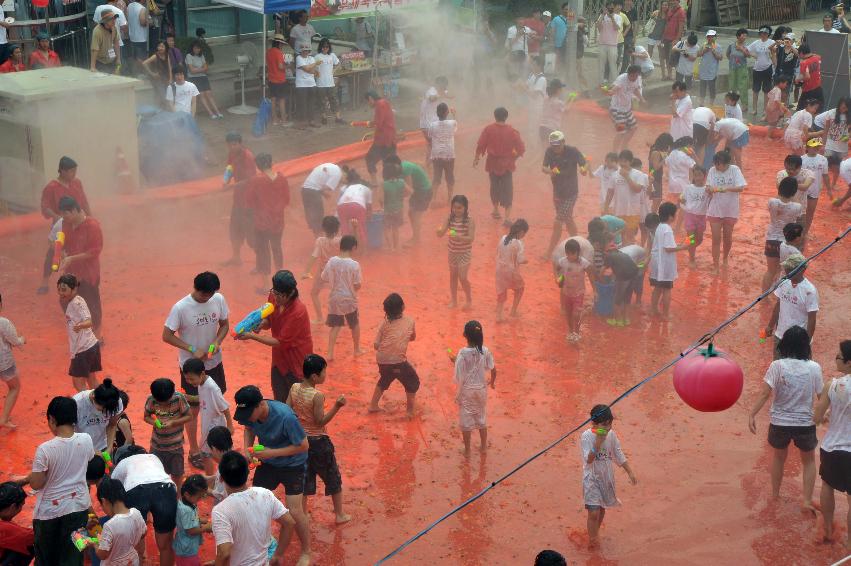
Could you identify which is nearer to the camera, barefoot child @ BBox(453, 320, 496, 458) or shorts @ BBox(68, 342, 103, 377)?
barefoot child @ BBox(453, 320, 496, 458)

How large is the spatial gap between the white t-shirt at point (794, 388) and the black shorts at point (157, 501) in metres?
4.40

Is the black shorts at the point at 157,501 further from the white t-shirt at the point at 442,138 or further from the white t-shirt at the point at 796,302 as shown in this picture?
the white t-shirt at the point at 442,138

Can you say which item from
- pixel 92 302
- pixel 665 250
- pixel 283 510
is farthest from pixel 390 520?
pixel 665 250

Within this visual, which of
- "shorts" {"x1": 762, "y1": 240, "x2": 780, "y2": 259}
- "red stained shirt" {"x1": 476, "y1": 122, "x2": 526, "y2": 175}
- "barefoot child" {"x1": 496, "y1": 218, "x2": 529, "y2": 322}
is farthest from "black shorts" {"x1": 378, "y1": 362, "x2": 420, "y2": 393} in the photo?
"red stained shirt" {"x1": 476, "y1": 122, "x2": 526, "y2": 175}

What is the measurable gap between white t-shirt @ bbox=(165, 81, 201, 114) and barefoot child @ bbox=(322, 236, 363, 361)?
287 inches

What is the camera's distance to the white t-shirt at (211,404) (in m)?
7.98

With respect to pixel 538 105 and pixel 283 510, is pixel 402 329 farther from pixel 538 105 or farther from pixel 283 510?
pixel 538 105

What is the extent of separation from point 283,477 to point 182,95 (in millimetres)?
10820

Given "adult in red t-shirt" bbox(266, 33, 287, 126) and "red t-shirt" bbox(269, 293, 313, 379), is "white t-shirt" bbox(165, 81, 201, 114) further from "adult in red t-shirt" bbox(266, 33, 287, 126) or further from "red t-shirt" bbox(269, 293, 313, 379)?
"red t-shirt" bbox(269, 293, 313, 379)

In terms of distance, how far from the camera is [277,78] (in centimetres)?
1903

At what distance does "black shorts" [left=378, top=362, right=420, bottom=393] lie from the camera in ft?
31.5

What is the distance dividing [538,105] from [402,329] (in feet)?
30.3

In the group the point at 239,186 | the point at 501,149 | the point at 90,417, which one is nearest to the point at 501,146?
the point at 501,149

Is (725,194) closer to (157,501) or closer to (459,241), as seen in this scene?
(459,241)
